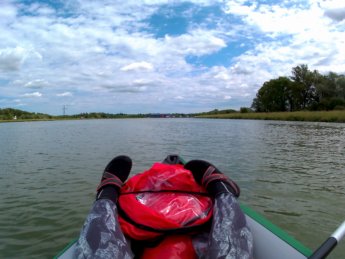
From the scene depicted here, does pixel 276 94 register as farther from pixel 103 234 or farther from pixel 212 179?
pixel 103 234

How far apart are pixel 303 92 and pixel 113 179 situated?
261 feet

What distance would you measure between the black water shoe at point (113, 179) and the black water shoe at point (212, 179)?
2.86 ft

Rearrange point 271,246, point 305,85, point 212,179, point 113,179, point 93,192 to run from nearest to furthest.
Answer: point 271,246, point 212,179, point 113,179, point 93,192, point 305,85

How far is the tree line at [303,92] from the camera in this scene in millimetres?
63125

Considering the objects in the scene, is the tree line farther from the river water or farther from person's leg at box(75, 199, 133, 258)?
person's leg at box(75, 199, 133, 258)

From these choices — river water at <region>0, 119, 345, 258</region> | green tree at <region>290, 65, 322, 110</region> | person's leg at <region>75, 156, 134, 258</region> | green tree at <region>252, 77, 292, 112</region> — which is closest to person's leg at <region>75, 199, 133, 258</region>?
person's leg at <region>75, 156, 134, 258</region>

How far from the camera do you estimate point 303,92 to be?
74.8 meters

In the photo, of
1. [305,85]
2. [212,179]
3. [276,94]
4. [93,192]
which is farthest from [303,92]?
[212,179]

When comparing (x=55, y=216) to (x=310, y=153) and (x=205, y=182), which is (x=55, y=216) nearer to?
(x=205, y=182)

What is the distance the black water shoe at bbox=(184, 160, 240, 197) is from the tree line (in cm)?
6131

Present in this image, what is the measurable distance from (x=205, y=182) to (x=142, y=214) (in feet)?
2.84

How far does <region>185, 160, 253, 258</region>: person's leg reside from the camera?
2604 mm

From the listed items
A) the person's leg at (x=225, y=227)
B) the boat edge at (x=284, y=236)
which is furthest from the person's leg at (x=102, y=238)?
the boat edge at (x=284, y=236)

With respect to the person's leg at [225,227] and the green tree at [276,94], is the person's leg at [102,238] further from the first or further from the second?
the green tree at [276,94]
